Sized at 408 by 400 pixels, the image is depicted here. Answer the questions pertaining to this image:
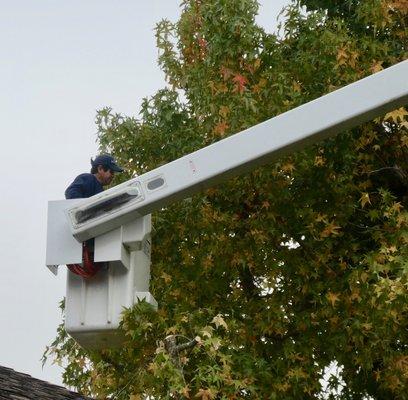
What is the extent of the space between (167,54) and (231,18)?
2.04 m

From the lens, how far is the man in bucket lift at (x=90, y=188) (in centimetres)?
901

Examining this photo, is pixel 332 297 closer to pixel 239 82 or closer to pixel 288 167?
pixel 288 167

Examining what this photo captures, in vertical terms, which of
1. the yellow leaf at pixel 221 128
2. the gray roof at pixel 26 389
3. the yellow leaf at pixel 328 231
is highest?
the yellow leaf at pixel 221 128

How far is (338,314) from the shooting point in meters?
14.3

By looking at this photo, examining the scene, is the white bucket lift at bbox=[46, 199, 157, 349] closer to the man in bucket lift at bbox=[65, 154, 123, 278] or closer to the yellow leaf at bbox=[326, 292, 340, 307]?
the man in bucket lift at bbox=[65, 154, 123, 278]

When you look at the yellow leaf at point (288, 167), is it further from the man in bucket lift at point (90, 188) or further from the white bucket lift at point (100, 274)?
the white bucket lift at point (100, 274)

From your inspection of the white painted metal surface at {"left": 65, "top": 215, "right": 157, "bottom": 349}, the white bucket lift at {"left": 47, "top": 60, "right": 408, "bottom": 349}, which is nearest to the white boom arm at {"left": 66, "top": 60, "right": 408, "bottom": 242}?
the white bucket lift at {"left": 47, "top": 60, "right": 408, "bottom": 349}

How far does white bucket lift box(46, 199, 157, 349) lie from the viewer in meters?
8.93

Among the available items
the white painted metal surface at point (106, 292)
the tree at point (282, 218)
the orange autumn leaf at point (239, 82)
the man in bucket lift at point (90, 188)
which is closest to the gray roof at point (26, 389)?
the white painted metal surface at point (106, 292)

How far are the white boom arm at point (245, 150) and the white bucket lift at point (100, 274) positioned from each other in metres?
0.09

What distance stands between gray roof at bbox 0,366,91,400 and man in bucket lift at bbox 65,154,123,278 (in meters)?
1.50

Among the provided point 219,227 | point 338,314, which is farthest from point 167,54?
point 338,314

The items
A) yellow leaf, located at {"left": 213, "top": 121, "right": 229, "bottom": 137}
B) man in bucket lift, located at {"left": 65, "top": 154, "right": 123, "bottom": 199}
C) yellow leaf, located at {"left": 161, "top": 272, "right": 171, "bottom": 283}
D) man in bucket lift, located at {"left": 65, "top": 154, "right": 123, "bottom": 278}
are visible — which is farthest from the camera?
yellow leaf, located at {"left": 161, "top": 272, "right": 171, "bottom": 283}

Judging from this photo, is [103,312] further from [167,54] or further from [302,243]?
[167,54]
